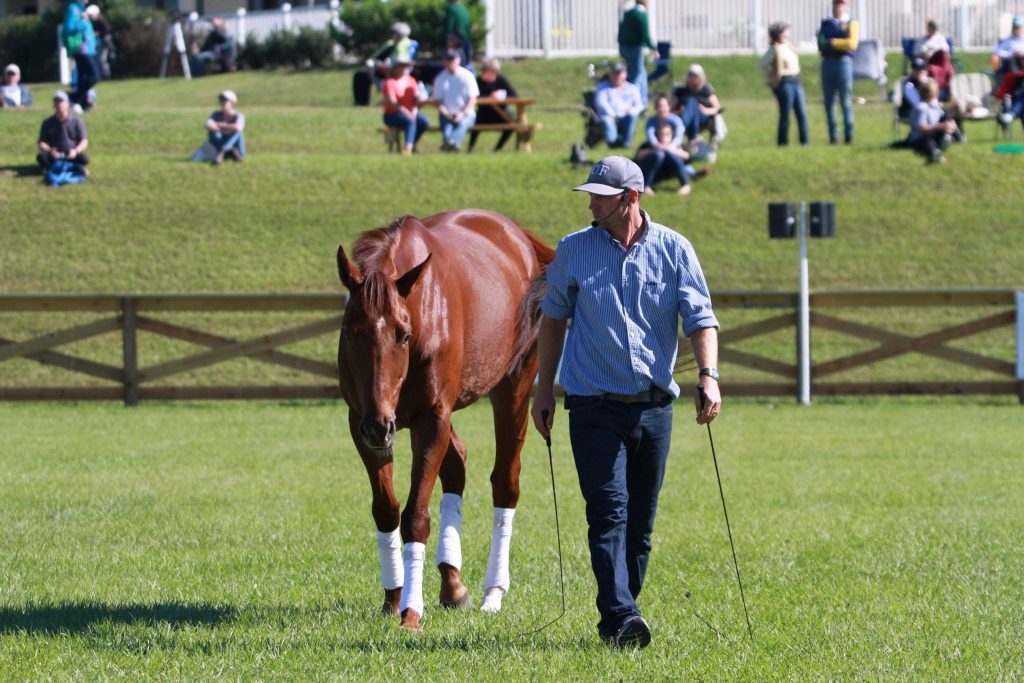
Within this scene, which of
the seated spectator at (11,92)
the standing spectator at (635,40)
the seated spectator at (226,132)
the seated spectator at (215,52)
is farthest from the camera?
the seated spectator at (215,52)

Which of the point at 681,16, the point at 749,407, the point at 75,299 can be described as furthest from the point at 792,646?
the point at 681,16

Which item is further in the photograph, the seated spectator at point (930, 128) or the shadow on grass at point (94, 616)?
the seated spectator at point (930, 128)

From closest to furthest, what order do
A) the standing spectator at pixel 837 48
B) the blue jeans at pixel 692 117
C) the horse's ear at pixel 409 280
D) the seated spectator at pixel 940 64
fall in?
the horse's ear at pixel 409 280, the blue jeans at pixel 692 117, the standing spectator at pixel 837 48, the seated spectator at pixel 940 64

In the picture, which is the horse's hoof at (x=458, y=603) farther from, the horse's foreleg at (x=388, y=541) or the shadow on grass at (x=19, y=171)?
the shadow on grass at (x=19, y=171)

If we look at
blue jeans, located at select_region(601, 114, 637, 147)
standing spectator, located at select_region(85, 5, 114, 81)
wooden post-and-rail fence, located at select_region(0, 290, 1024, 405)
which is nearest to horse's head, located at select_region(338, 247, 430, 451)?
wooden post-and-rail fence, located at select_region(0, 290, 1024, 405)

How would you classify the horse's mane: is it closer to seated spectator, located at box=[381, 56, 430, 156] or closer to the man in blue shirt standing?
the man in blue shirt standing

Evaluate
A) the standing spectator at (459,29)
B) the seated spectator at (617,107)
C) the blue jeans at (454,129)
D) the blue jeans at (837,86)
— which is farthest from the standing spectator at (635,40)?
the standing spectator at (459,29)

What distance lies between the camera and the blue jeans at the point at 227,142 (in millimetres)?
27516

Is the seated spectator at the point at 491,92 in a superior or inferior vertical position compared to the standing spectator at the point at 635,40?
inferior

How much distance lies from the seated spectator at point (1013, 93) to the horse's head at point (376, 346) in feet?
76.9

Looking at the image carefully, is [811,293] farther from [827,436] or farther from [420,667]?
[420,667]

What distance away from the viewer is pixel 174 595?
8352 mm

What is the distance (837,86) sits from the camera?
2783 centimetres

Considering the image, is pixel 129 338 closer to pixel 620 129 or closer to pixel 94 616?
pixel 620 129
